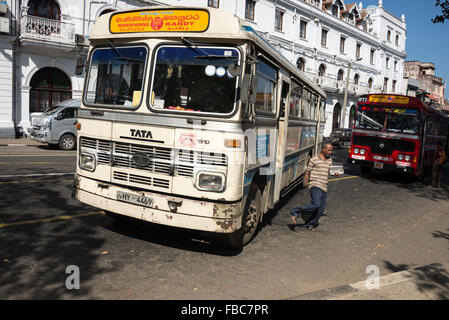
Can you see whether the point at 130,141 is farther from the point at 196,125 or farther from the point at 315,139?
the point at 315,139

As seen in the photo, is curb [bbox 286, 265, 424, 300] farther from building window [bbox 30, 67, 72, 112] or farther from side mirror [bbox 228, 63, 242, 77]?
building window [bbox 30, 67, 72, 112]

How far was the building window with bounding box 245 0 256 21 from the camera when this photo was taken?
101 feet

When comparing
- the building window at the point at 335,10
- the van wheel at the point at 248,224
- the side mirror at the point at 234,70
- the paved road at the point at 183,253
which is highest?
the building window at the point at 335,10

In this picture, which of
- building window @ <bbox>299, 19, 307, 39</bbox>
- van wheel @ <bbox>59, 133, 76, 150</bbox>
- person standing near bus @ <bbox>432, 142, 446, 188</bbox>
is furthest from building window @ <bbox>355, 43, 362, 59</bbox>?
van wheel @ <bbox>59, 133, 76, 150</bbox>

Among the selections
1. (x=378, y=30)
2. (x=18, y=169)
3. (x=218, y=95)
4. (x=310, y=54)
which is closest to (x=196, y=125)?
(x=218, y=95)

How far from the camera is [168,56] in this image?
4.89 m

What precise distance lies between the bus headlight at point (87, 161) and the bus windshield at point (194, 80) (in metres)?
1.27

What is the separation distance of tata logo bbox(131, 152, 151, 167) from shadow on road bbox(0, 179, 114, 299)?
132cm

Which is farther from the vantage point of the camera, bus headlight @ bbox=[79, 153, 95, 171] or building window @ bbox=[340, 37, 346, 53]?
building window @ bbox=[340, 37, 346, 53]

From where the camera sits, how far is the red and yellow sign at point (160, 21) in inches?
188

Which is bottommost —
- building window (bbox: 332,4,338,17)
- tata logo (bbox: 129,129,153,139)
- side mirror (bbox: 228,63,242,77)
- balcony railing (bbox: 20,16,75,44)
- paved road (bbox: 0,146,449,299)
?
paved road (bbox: 0,146,449,299)

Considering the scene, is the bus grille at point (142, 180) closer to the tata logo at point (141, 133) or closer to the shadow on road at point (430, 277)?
the tata logo at point (141, 133)

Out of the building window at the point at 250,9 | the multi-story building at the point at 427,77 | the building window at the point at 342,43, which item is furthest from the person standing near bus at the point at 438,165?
the multi-story building at the point at 427,77

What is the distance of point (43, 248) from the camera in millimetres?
5027
